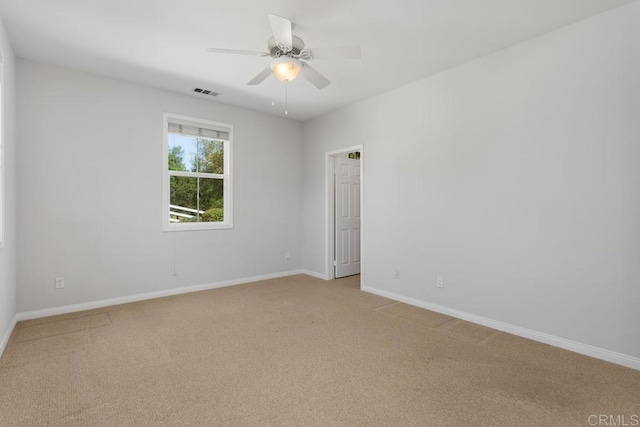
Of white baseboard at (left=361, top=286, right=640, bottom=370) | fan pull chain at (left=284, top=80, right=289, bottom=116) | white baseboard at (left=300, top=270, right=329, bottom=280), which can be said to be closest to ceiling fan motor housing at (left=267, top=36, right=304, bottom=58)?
fan pull chain at (left=284, top=80, right=289, bottom=116)

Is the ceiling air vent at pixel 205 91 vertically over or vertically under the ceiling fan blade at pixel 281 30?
over

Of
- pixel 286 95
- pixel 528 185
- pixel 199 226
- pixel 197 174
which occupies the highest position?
pixel 286 95

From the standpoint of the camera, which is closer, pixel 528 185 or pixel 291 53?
pixel 291 53

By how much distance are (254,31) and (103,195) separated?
263cm

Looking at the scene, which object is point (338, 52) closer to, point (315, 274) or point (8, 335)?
point (8, 335)

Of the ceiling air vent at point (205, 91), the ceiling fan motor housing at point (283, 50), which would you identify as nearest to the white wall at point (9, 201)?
the ceiling air vent at point (205, 91)

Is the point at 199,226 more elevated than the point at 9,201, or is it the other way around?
the point at 9,201

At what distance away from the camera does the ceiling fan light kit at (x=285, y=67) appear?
8.82 feet

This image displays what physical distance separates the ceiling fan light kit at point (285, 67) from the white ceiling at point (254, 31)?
1.13 feet

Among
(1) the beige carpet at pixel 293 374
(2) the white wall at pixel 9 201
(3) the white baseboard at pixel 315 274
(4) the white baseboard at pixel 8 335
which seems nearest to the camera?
(1) the beige carpet at pixel 293 374

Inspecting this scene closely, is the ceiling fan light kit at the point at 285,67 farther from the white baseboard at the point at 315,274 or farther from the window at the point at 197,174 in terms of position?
the white baseboard at the point at 315,274

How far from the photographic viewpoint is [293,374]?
7.72 ft

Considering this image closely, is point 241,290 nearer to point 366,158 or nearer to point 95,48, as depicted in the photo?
point 366,158

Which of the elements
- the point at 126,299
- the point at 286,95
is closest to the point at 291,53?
the point at 286,95
